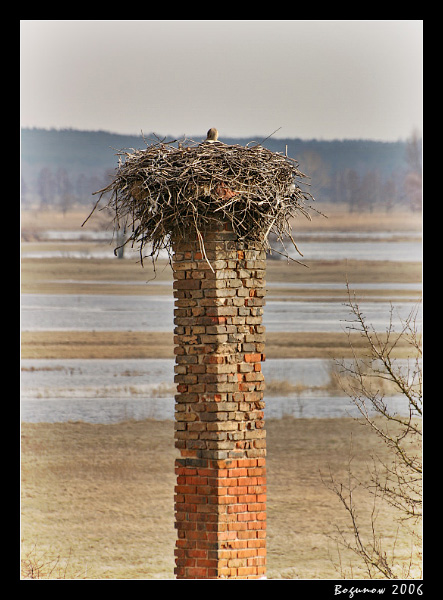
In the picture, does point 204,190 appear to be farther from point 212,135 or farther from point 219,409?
point 219,409

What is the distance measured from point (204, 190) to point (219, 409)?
195 cm

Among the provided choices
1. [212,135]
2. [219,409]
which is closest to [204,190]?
[212,135]

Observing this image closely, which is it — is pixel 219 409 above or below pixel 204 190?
below

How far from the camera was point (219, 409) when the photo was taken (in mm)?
7152

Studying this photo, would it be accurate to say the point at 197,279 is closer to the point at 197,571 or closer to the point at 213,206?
the point at 213,206

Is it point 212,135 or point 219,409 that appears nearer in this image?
point 219,409

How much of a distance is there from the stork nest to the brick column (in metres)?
0.19

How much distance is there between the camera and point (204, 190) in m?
7.13

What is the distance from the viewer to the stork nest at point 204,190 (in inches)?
284

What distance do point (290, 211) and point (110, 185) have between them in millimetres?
1777

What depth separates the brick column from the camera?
7.02m

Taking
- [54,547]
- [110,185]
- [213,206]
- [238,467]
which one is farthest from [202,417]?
[54,547]

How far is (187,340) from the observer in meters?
7.33

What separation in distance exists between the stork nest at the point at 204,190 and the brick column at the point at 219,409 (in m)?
0.19
